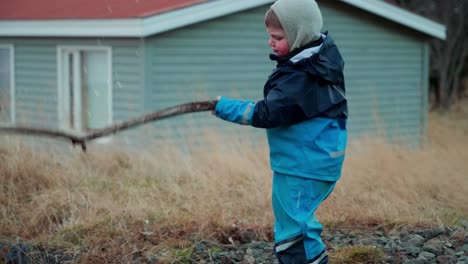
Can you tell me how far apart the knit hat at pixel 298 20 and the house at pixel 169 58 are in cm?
721

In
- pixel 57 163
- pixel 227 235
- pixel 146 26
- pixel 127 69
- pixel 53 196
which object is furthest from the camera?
pixel 127 69

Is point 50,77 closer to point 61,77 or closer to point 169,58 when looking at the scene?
point 61,77

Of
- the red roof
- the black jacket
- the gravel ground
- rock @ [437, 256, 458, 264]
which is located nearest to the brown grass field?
the gravel ground

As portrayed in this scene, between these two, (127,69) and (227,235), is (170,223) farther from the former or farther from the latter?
(127,69)

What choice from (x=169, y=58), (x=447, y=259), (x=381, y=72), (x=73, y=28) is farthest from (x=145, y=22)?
(x=447, y=259)

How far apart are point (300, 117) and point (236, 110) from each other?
0.31 m

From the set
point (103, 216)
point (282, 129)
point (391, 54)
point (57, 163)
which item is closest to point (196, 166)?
point (57, 163)

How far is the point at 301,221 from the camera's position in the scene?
383 centimetres

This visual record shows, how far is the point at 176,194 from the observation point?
23.0 feet

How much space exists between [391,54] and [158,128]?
17.8 feet

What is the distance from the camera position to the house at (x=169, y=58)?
37.8 ft

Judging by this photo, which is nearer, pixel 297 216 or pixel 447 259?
pixel 297 216

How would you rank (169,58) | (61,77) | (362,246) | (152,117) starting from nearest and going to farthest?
1. (152,117)
2. (362,246)
3. (169,58)
4. (61,77)

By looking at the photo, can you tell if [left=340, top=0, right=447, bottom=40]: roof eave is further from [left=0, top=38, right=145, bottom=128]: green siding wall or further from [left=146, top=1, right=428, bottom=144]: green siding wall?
[left=0, top=38, right=145, bottom=128]: green siding wall
